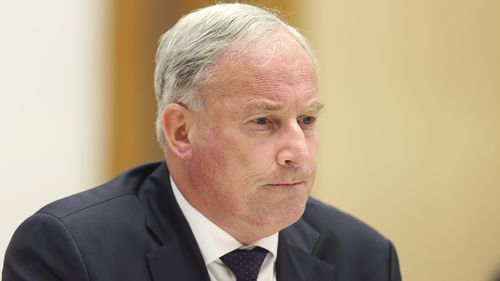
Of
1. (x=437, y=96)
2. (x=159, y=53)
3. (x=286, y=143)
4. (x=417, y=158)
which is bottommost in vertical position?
(x=417, y=158)

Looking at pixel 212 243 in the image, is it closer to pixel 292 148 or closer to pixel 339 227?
pixel 292 148

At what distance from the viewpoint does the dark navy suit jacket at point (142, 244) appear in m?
2.57

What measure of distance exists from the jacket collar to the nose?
1.20 ft

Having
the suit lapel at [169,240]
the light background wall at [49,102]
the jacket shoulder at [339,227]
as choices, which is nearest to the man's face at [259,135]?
the suit lapel at [169,240]

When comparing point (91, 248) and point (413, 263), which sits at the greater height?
point (91, 248)

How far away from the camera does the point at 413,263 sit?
5.31 meters

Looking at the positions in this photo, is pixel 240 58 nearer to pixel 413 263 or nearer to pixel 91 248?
pixel 91 248

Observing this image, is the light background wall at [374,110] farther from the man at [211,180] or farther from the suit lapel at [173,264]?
the suit lapel at [173,264]

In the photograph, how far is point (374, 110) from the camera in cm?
518

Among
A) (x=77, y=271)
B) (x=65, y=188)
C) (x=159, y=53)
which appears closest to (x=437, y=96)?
Answer: (x=65, y=188)

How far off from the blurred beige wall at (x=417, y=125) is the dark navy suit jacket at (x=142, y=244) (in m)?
2.07

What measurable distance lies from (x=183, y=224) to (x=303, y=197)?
353mm

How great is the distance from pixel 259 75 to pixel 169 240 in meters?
0.53

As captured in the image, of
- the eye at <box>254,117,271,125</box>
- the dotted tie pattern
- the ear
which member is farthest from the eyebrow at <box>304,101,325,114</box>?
the dotted tie pattern
